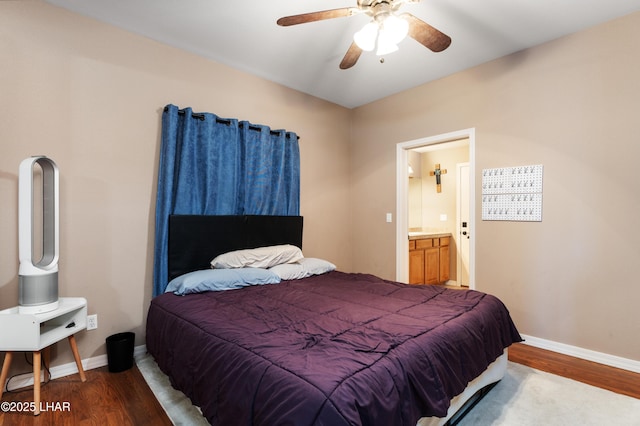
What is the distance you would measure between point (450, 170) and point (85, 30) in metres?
5.13

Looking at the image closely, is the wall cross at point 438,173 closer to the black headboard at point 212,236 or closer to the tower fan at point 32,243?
the black headboard at point 212,236

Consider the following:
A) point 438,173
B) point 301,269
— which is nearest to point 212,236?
point 301,269

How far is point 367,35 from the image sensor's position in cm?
190

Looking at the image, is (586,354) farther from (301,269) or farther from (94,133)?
(94,133)

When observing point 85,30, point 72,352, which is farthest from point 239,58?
point 72,352

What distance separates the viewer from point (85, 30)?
2.42 metres

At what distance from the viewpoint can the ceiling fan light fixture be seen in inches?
73.7

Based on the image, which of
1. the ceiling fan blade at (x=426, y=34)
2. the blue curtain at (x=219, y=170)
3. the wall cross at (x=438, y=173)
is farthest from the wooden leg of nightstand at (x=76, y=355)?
the wall cross at (x=438, y=173)

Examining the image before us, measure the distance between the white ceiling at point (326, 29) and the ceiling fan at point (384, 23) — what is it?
539 millimetres

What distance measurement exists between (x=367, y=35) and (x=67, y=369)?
3185 millimetres

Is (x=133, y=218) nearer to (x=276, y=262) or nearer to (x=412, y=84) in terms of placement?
(x=276, y=262)

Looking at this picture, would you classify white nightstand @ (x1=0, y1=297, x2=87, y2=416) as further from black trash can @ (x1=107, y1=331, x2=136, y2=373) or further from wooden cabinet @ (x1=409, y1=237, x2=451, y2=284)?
wooden cabinet @ (x1=409, y1=237, x2=451, y2=284)

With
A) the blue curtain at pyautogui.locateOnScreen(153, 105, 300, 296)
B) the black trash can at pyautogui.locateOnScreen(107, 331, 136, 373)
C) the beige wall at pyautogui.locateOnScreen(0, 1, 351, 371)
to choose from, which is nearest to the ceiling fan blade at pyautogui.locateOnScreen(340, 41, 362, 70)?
the blue curtain at pyautogui.locateOnScreen(153, 105, 300, 296)

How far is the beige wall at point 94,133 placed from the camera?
2158 mm
